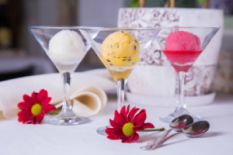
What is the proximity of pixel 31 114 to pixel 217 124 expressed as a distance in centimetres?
29

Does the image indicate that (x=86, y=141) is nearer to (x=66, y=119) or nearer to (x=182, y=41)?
(x=66, y=119)

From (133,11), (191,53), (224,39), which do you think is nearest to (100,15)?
(224,39)

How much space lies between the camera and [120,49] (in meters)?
0.63

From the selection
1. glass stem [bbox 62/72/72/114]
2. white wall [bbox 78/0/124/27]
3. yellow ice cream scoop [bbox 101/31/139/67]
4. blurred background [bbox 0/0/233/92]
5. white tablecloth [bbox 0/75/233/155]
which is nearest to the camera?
white tablecloth [bbox 0/75/233/155]

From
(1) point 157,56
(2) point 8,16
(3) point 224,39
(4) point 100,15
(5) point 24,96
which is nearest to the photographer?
(5) point 24,96

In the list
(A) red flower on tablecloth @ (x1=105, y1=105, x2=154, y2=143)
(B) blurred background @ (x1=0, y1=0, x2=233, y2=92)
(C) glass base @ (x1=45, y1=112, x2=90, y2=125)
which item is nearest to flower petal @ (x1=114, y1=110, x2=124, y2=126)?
(A) red flower on tablecloth @ (x1=105, y1=105, x2=154, y2=143)

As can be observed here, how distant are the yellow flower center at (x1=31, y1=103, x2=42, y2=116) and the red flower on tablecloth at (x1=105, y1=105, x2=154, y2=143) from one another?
150mm

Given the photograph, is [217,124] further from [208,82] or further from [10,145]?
[10,145]

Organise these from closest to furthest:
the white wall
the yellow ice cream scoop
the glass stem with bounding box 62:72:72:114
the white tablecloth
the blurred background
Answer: the white tablecloth → the yellow ice cream scoop → the glass stem with bounding box 62:72:72:114 → the blurred background → the white wall

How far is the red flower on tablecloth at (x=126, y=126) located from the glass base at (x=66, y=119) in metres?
0.12

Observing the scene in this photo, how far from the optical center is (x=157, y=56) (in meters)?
0.85

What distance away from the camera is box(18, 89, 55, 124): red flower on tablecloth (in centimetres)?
69

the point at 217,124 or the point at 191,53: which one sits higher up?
the point at 191,53

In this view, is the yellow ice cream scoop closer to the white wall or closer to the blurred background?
the blurred background
